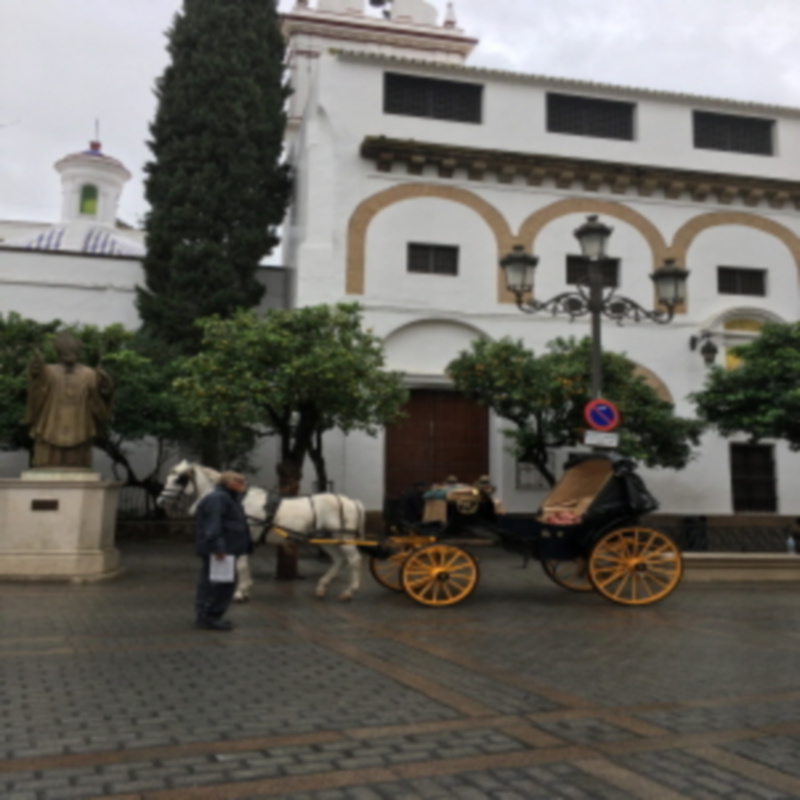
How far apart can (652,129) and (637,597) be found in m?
16.7

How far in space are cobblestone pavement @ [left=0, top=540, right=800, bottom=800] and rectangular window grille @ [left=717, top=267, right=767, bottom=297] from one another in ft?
49.3

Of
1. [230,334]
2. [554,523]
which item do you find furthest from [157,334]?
[554,523]

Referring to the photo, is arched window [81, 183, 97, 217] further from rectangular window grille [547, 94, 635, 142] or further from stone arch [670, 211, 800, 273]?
stone arch [670, 211, 800, 273]

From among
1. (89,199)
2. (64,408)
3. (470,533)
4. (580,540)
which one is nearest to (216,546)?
(470,533)

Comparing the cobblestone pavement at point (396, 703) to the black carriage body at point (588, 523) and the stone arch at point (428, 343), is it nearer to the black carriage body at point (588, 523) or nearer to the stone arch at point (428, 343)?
the black carriage body at point (588, 523)

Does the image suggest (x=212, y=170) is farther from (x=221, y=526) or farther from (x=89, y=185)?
(x=89, y=185)

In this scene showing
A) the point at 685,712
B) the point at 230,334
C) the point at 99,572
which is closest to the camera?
the point at 685,712

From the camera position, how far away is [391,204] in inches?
827

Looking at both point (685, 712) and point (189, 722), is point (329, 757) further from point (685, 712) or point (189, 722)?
point (685, 712)

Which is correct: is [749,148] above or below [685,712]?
above

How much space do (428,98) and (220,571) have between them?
57.2ft

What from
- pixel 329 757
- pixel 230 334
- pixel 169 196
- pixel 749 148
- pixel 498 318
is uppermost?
pixel 749 148

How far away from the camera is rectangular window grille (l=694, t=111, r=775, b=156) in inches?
918

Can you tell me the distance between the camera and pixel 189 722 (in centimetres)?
480
